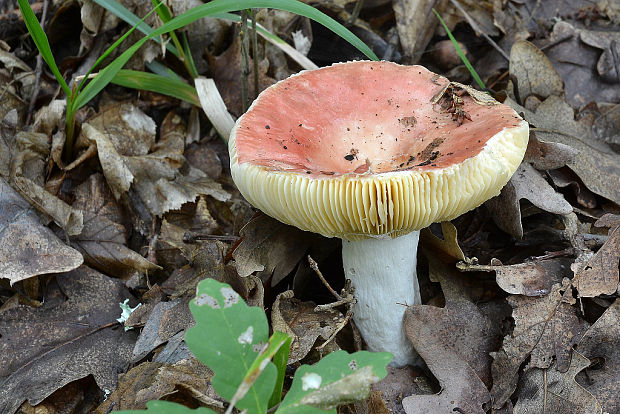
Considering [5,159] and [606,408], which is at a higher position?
[5,159]

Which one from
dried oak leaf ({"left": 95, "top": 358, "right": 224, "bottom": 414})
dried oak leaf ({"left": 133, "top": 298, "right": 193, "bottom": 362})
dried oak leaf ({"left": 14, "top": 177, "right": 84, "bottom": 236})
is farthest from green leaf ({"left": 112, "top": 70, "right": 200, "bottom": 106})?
dried oak leaf ({"left": 95, "top": 358, "right": 224, "bottom": 414})

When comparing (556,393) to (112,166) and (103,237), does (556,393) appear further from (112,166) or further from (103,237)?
(112,166)

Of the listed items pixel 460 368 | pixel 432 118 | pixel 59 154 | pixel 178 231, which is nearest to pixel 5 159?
pixel 59 154

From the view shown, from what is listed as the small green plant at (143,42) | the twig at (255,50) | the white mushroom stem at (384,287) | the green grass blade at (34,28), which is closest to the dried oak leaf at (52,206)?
the small green plant at (143,42)

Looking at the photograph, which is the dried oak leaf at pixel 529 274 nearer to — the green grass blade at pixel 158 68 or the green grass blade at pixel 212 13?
the green grass blade at pixel 212 13

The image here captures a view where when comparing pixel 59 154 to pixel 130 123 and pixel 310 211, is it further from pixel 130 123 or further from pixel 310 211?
pixel 310 211

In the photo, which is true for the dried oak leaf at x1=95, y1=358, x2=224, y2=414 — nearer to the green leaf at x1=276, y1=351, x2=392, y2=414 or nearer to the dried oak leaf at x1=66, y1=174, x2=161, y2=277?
the green leaf at x1=276, y1=351, x2=392, y2=414
